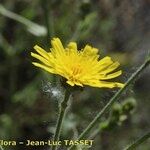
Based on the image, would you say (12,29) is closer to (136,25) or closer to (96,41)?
(96,41)

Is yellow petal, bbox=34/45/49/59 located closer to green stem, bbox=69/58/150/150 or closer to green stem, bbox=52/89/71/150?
green stem, bbox=52/89/71/150

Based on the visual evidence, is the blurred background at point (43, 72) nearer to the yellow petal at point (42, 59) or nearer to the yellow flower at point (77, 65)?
the yellow flower at point (77, 65)

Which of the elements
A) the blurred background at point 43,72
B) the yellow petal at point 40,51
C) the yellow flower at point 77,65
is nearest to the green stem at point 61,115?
the yellow flower at point 77,65

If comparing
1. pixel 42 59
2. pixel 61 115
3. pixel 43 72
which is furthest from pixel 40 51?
pixel 43 72

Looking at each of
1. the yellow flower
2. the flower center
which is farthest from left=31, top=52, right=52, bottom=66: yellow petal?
the flower center

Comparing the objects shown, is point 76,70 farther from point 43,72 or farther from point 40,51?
point 43,72

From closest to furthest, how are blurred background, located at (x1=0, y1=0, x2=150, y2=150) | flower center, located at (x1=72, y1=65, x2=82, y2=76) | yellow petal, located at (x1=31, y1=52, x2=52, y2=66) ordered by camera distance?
yellow petal, located at (x1=31, y1=52, x2=52, y2=66)
flower center, located at (x1=72, y1=65, x2=82, y2=76)
blurred background, located at (x1=0, y1=0, x2=150, y2=150)

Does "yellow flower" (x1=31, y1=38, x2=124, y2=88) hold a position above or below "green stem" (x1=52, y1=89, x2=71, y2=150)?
above

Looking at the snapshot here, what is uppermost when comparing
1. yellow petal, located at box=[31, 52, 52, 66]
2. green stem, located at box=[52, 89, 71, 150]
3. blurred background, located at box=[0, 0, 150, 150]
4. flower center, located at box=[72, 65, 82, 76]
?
blurred background, located at box=[0, 0, 150, 150]

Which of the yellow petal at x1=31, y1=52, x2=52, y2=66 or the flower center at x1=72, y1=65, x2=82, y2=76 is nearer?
the yellow petal at x1=31, y1=52, x2=52, y2=66
